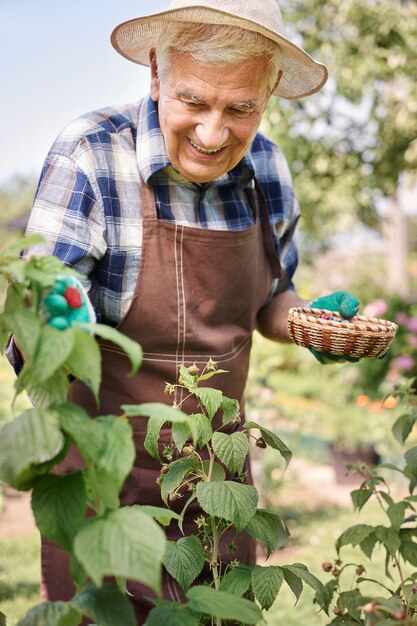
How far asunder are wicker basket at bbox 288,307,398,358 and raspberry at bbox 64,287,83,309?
731 millimetres

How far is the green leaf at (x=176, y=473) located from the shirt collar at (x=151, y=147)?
762mm

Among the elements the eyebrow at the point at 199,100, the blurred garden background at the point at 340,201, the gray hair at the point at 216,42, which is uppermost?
the gray hair at the point at 216,42

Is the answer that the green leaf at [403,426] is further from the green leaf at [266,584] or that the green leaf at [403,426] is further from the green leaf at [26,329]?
the green leaf at [26,329]

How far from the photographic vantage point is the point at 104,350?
6.41ft

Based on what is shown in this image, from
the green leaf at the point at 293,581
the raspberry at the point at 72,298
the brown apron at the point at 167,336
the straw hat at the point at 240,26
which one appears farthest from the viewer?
the brown apron at the point at 167,336

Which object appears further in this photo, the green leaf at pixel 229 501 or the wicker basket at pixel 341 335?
the wicker basket at pixel 341 335

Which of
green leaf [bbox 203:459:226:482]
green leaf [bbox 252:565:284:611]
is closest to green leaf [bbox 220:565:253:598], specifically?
green leaf [bbox 252:565:284:611]

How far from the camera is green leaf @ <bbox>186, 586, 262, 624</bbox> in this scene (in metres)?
1.10

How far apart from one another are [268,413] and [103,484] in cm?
370

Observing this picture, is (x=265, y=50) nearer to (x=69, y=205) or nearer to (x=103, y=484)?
(x=69, y=205)

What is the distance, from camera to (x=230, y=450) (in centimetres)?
140

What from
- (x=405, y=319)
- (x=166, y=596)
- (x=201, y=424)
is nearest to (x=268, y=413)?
(x=405, y=319)

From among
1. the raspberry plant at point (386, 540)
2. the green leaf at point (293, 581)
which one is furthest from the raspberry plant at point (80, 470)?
the raspberry plant at point (386, 540)

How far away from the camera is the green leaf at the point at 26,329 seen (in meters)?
1.01
